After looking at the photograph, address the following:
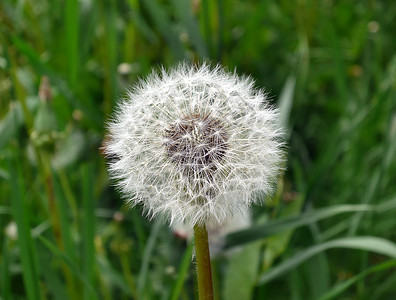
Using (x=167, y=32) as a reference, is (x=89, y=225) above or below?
below

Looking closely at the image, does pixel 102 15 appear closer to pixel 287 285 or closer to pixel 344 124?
pixel 344 124

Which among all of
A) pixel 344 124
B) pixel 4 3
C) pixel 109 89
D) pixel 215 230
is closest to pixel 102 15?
pixel 109 89

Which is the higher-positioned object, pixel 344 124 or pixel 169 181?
pixel 344 124

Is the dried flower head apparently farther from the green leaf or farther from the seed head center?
the green leaf

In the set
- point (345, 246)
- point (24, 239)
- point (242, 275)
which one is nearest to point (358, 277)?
point (345, 246)

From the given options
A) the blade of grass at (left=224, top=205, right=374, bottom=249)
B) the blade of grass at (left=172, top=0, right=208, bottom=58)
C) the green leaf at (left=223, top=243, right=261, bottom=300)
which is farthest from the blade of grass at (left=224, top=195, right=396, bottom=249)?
the blade of grass at (left=172, top=0, right=208, bottom=58)

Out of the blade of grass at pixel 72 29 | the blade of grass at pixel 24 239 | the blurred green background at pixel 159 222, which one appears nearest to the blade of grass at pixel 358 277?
the blurred green background at pixel 159 222

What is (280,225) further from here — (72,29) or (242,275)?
(72,29)

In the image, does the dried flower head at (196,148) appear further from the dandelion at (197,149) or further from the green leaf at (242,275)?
the green leaf at (242,275)
